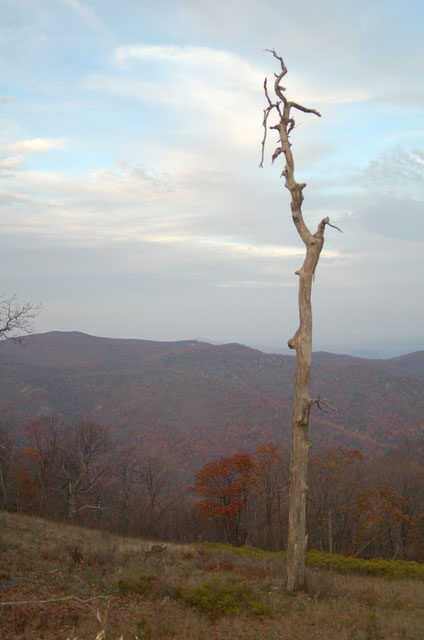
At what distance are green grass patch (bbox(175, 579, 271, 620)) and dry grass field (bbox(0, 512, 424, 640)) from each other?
21 mm

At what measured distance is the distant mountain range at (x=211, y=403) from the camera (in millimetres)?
102500

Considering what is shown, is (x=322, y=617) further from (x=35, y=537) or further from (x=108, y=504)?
(x=108, y=504)

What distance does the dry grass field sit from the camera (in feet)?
22.9

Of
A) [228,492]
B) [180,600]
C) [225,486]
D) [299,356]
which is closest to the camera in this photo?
[180,600]

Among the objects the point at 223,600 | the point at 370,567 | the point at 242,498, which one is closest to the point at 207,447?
the point at 242,498

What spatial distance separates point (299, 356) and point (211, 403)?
394ft

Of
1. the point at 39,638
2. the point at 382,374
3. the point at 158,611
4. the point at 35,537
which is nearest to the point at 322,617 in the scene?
the point at 158,611

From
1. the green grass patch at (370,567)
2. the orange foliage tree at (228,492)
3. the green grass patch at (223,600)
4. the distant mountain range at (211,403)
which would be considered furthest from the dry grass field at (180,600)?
the distant mountain range at (211,403)

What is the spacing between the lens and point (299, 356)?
33.0ft

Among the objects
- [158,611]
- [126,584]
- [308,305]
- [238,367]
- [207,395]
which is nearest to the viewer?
[158,611]

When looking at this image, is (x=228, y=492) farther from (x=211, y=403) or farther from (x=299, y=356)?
(x=211, y=403)

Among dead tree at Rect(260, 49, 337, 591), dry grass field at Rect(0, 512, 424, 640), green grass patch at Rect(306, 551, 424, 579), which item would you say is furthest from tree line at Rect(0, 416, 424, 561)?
dead tree at Rect(260, 49, 337, 591)

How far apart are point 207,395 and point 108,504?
3596 inches

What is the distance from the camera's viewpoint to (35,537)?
13.9m
